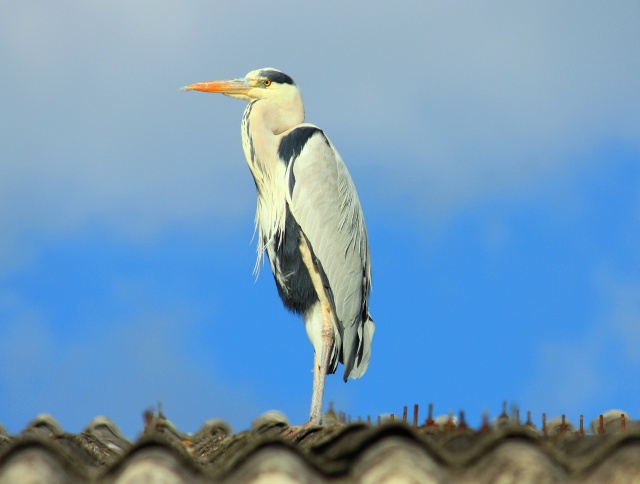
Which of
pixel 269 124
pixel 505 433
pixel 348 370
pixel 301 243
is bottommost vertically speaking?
pixel 505 433

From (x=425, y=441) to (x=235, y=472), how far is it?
28.8 inches

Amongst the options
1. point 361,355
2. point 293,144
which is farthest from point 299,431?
point 293,144

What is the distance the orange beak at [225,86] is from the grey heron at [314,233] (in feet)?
0.94

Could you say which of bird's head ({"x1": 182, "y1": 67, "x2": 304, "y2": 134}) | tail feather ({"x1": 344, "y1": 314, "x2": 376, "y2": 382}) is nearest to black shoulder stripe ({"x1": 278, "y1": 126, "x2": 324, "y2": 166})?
bird's head ({"x1": 182, "y1": 67, "x2": 304, "y2": 134})

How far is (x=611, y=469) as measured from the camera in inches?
154

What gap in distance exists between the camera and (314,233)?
27.5 feet

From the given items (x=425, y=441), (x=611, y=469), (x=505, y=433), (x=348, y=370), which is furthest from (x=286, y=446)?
(x=348, y=370)

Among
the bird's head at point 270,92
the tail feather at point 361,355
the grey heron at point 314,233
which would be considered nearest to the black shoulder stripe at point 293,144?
the grey heron at point 314,233

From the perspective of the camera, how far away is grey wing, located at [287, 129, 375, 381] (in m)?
8.35

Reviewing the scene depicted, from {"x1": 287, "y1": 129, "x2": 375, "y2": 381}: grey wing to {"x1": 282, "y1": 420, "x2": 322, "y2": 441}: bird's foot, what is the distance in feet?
3.63

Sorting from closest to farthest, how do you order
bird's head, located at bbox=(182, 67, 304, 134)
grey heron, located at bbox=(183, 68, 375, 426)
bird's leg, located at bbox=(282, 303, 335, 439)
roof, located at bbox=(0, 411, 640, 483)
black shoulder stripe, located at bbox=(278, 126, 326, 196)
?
roof, located at bbox=(0, 411, 640, 483) < bird's leg, located at bbox=(282, 303, 335, 439) < grey heron, located at bbox=(183, 68, 375, 426) < black shoulder stripe, located at bbox=(278, 126, 326, 196) < bird's head, located at bbox=(182, 67, 304, 134)

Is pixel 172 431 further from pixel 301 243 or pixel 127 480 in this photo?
pixel 127 480

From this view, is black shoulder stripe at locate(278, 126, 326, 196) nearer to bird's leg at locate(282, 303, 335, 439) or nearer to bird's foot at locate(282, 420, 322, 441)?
bird's leg at locate(282, 303, 335, 439)

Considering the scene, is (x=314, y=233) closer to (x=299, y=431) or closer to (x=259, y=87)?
(x=259, y=87)
